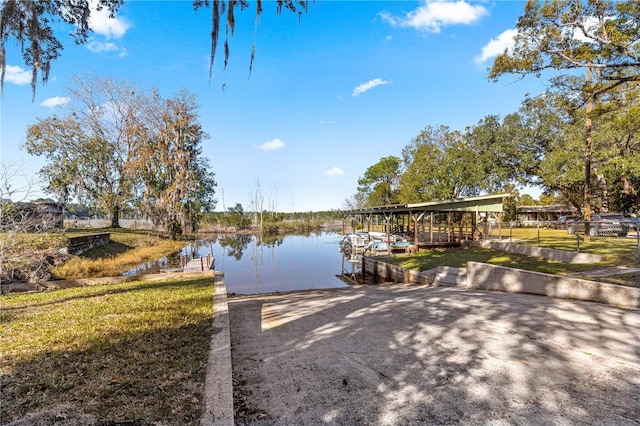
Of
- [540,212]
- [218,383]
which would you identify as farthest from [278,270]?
[540,212]

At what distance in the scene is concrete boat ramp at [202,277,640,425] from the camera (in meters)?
2.70

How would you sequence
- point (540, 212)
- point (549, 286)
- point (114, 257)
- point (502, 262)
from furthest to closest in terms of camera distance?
point (540, 212)
point (114, 257)
point (502, 262)
point (549, 286)

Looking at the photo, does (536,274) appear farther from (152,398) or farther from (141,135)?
(141,135)

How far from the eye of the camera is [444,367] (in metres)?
3.54

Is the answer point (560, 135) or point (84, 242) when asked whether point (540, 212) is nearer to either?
point (560, 135)

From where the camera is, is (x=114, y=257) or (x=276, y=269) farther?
(x=276, y=269)

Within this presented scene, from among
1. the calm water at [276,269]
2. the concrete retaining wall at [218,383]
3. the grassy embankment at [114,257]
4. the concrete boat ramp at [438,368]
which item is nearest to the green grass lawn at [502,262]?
the calm water at [276,269]

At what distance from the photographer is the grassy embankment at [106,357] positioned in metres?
2.53

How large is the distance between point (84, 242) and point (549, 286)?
20173 mm

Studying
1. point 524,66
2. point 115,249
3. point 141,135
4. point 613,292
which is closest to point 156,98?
point 141,135

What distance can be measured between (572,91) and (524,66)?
243cm

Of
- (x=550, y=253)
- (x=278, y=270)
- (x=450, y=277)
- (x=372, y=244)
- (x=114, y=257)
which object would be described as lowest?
(x=278, y=270)

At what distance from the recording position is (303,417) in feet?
8.79

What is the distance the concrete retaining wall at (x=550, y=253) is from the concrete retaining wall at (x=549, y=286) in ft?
14.8
